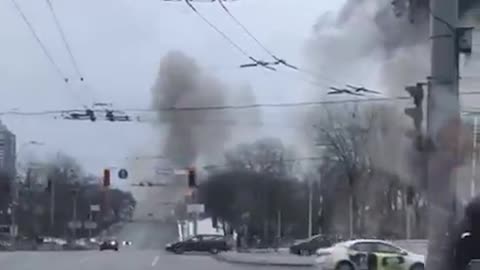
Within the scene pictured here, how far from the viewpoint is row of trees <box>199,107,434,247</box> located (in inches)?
2102

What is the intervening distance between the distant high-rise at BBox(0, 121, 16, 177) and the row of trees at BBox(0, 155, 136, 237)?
9.13 meters

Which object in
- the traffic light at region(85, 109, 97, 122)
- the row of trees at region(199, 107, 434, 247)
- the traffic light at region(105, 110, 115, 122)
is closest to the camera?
the traffic light at region(85, 109, 97, 122)

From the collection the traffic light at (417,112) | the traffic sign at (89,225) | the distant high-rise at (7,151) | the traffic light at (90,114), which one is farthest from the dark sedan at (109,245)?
the traffic light at (417,112)

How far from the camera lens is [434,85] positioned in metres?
13.3

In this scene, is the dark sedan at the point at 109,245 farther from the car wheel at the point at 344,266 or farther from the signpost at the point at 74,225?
the car wheel at the point at 344,266

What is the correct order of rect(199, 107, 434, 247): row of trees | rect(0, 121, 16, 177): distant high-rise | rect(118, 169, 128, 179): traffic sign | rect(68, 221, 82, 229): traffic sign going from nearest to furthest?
rect(199, 107, 434, 247): row of trees
rect(118, 169, 128, 179): traffic sign
rect(0, 121, 16, 177): distant high-rise
rect(68, 221, 82, 229): traffic sign

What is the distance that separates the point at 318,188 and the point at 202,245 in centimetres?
1579

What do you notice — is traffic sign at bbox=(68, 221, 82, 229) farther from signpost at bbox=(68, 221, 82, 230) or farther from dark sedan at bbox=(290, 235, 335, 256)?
dark sedan at bbox=(290, 235, 335, 256)

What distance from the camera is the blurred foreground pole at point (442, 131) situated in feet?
41.0

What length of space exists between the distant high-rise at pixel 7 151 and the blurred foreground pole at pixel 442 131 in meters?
58.2

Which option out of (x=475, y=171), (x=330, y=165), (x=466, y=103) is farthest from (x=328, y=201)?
(x=475, y=171)

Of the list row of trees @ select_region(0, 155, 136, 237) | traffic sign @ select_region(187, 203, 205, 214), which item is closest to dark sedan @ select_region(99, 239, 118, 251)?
traffic sign @ select_region(187, 203, 205, 214)

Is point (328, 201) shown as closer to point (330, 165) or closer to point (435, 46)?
point (330, 165)

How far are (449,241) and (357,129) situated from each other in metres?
40.6
